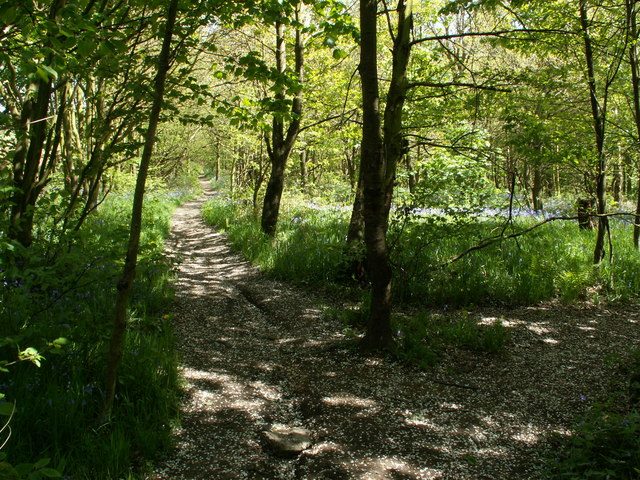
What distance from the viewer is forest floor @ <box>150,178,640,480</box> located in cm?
282

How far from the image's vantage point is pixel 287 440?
3041mm

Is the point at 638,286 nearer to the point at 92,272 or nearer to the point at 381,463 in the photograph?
the point at 381,463

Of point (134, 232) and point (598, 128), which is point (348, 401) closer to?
point (134, 232)

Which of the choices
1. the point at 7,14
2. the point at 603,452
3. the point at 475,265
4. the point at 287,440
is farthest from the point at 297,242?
the point at 7,14

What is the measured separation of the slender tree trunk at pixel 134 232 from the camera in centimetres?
280

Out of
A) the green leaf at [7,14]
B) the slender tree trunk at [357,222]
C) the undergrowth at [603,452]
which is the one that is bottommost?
the undergrowth at [603,452]

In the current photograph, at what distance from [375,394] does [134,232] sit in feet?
7.98

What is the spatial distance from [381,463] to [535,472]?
963 millimetres

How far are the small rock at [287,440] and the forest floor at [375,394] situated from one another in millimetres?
51

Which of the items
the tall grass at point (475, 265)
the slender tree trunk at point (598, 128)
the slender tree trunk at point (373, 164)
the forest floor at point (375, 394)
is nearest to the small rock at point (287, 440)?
the forest floor at point (375, 394)

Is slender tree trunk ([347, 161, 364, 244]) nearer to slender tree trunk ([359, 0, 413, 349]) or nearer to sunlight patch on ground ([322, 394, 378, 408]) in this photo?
slender tree trunk ([359, 0, 413, 349])

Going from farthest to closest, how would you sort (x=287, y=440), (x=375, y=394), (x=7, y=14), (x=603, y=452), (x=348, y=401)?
(x=375, y=394)
(x=348, y=401)
(x=287, y=440)
(x=603, y=452)
(x=7, y=14)

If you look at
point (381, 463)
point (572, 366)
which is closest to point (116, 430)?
point (381, 463)

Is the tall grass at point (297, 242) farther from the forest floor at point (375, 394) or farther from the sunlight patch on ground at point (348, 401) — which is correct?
the sunlight patch on ground at point (348, 401)
